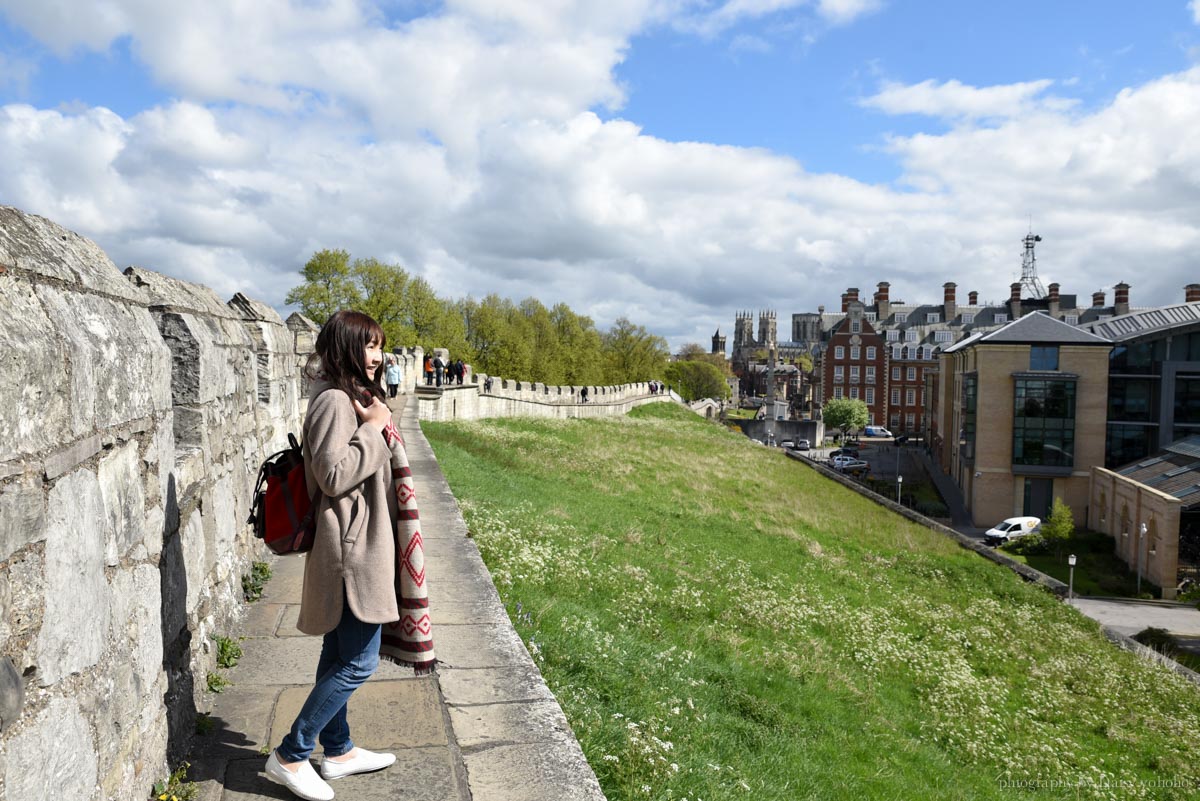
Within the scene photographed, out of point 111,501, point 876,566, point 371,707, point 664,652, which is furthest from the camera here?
point 876,566

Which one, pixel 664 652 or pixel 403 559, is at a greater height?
pixel 403 559

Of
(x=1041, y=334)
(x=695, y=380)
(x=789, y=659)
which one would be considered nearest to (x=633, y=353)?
(x=695, y=380)

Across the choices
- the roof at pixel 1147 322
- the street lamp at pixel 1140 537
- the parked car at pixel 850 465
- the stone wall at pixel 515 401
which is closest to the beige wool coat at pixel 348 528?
the stone wall at pixel 515 401

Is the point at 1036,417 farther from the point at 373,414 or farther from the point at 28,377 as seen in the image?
the point at 28,377

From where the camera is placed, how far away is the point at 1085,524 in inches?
1555

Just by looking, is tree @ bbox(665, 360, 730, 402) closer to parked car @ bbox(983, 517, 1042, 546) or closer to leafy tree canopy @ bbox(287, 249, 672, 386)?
leafy tree canopy @ bbox(287, 249, 672, 386)

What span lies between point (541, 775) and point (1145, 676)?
15036 millimetres

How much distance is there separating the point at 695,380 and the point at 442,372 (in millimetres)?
87925

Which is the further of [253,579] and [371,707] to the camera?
[253,579]

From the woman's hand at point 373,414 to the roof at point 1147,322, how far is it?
44.9 metres

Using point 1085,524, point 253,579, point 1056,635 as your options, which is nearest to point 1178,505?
point 1085,524

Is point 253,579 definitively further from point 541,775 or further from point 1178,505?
point 1178,505

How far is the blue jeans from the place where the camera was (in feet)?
10.4

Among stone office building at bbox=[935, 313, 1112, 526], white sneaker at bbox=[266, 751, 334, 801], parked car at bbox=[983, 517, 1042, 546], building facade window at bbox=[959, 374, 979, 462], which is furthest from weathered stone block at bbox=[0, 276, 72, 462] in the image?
building facade window at bbox=[959, 374, 979, 462]
